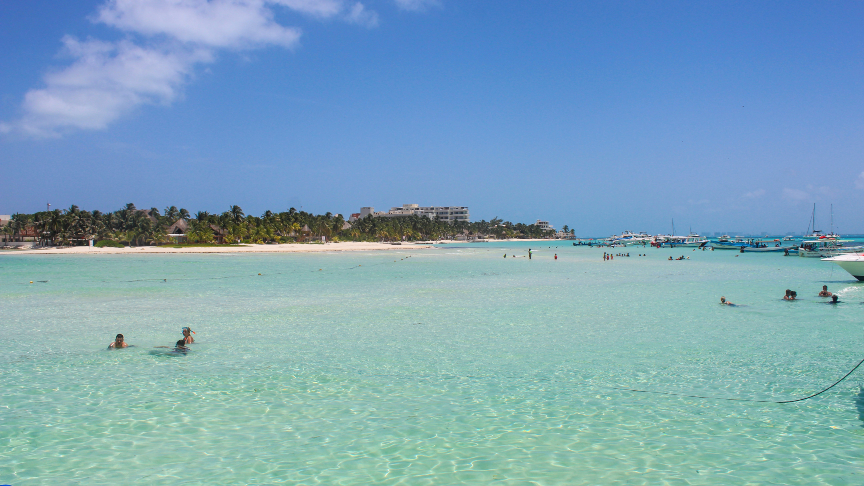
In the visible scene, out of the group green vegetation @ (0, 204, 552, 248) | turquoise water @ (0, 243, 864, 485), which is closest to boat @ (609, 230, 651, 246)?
green vegetation @ (0, 204, 552, 248)

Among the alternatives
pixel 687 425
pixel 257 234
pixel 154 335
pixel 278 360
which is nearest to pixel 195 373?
pixel 278 360

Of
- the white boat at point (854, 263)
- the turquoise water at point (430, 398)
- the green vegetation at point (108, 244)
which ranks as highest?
the green vegetation at point (108, 244)

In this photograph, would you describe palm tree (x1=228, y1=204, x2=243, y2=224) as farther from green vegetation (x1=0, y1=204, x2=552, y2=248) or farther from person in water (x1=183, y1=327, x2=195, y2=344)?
person in water (x1=183, y1=327, x2=195, y2=344)

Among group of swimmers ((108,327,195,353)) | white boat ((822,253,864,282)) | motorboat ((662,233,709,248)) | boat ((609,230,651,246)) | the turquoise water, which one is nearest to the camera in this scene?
the turquoise water

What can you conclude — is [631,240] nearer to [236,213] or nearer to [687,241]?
[687,241]

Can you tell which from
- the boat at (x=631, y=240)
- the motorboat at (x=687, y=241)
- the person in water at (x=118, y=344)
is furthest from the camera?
the boat at (x=631, y=240)

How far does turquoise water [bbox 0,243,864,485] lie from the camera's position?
7219 millimetres

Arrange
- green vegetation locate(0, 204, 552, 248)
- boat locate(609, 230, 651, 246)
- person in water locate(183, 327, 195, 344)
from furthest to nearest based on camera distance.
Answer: boat locate(609, 230, 651, 246)
green vegetation locate(0, 204, 552, 248)
person in water locate(183, 327, 195, 344)

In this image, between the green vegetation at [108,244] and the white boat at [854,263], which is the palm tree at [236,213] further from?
the white boat at [854,263]

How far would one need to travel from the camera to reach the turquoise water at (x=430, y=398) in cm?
722

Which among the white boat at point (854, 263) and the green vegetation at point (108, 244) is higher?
the green vegetation at point (108, 244)

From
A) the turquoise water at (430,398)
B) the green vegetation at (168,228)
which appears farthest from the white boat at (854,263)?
the green vegetation at (168,228)

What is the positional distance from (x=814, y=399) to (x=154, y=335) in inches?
667

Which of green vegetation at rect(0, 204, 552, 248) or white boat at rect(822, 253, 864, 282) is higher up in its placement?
green vegetation at rect(0, 204, 552, 248)
